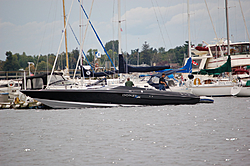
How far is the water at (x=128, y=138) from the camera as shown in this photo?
10109mm

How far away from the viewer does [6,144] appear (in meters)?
12.5

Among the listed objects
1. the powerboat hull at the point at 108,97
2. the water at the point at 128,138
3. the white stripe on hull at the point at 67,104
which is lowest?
the water at the point at 128,138

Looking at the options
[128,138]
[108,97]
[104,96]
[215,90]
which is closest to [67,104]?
[104,96]

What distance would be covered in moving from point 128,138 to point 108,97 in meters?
8.47

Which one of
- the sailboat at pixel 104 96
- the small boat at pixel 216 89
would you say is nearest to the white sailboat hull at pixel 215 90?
the small boat at pixel 216 89

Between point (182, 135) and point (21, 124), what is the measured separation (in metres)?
8.97

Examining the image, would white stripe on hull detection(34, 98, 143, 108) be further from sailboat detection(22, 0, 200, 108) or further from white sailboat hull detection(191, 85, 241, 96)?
white sailboat hull detection(191, 85, 241, 96)

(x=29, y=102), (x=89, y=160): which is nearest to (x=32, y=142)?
(x=89, y=160)

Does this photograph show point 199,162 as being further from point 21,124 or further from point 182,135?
point 21,124

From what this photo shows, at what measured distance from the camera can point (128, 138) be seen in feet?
43.4

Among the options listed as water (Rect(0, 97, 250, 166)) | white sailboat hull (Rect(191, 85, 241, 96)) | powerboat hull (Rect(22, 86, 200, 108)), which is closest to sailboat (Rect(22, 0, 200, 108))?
powerboat hull (Rect(22, 86, 200, 108))

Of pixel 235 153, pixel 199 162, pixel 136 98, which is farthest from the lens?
pixel 136 98

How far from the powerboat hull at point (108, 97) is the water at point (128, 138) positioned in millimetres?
1082

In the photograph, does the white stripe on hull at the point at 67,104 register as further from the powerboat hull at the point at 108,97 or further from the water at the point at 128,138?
the water at the point at 128,138
